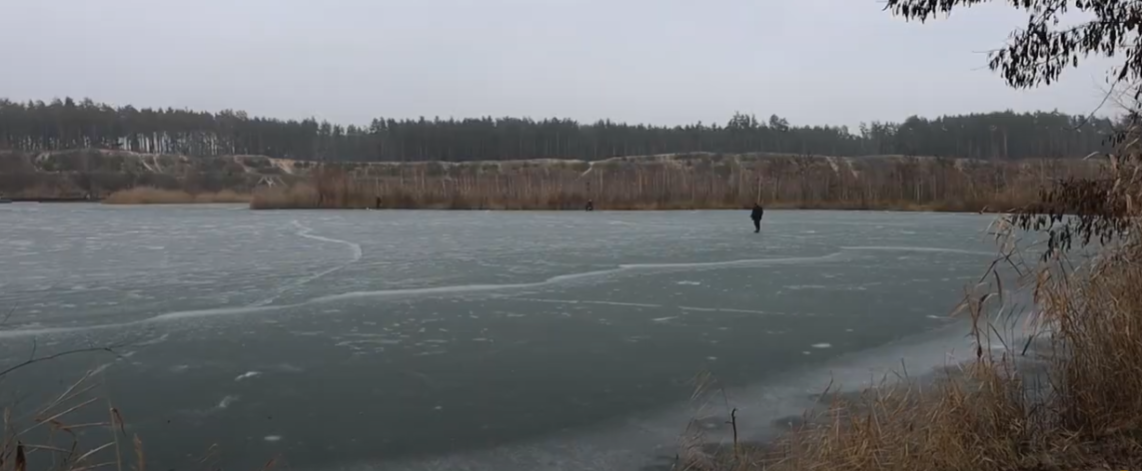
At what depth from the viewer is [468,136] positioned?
89.7 meters

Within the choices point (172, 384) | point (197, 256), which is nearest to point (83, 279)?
point (197, 256)

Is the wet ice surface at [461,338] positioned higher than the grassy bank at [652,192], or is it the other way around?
the grassy bank at [652,192]

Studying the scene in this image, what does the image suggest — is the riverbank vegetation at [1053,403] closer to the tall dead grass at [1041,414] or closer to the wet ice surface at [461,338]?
the tall dead grass at [1041,414]

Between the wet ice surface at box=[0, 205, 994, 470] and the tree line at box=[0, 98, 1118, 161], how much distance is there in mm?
76078

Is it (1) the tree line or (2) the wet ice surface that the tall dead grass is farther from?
(1) the tree line

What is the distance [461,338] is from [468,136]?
281 ft

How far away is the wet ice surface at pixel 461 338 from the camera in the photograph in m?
3.69

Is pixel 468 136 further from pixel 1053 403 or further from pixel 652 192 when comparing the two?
pixel 1053 403

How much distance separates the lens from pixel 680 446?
11.7 ft

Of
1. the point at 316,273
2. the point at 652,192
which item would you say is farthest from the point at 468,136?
the point at 316,273

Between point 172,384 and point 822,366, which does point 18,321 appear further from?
point 822,366

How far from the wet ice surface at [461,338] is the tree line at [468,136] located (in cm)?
7608

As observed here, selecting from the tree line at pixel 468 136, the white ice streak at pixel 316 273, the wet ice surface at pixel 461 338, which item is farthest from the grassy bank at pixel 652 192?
the tree line at pixel 468 136

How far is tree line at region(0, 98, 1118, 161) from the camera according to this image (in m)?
84.2
